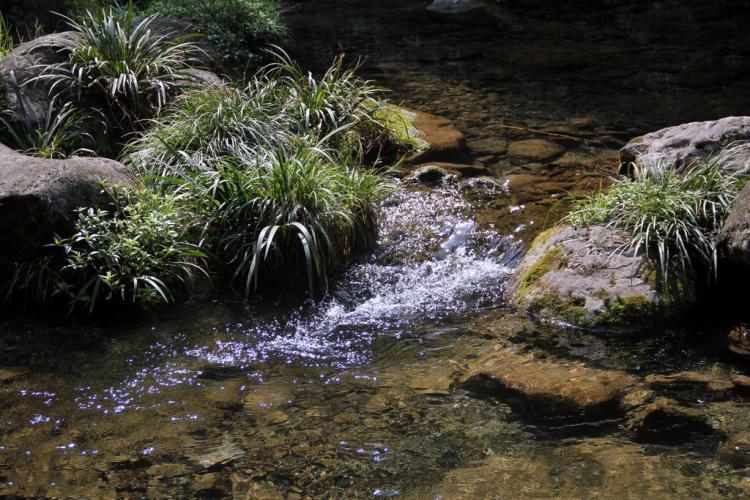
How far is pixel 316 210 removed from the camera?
5.50 meters

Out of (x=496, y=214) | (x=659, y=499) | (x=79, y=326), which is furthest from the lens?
(x=496, y=214)

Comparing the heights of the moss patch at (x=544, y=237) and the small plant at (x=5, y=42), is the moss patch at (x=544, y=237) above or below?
below

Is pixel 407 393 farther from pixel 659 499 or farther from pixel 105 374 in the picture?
pixel 105 374

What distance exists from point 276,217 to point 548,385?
2.35m

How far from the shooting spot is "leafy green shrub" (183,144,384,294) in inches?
210

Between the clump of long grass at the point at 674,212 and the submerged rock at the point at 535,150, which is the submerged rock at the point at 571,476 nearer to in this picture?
the clump of long grass at the point at 674,212

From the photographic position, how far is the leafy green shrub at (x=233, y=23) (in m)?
9.56

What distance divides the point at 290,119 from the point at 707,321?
3891mm

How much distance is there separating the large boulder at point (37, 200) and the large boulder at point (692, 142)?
4.30 metres

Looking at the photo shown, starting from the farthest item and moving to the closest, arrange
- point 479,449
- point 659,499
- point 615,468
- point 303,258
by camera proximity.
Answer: point 303,258 < point 479,449 < point 615,468 < point 659,499

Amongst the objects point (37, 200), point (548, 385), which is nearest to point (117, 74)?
point (37, 200)

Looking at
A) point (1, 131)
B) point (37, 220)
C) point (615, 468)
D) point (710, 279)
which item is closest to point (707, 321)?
point (710, 279)

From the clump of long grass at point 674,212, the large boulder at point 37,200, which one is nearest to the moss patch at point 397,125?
the clump of long grass at point 674,212

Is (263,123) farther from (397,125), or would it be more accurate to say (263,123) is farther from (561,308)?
(561,308)
